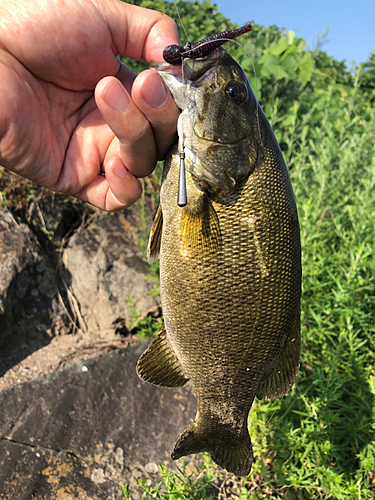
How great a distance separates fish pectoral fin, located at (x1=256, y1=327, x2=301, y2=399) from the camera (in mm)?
1703

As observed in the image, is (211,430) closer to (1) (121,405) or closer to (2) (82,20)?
(1) (121,405)

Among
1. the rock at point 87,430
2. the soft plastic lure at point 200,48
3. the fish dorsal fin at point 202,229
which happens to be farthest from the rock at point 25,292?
the soft plastic lure at point 200,48

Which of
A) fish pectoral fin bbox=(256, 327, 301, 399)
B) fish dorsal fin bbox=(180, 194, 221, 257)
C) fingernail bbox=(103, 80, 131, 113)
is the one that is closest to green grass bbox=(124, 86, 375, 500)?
fish pectoral fin bbox=(256, 327, 301, 399)

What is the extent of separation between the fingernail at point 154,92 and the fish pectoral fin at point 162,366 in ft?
3.77

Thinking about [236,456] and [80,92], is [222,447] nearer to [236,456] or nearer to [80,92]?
[236,456]

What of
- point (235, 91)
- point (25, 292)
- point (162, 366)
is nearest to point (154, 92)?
point (235, 91)

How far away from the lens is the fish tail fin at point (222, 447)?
5.91 feet

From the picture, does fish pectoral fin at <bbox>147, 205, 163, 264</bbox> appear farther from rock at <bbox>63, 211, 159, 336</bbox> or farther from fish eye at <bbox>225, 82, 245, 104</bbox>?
rock at <bbox>63, 211, 159, 336</bbox>

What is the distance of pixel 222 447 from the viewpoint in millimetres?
1857

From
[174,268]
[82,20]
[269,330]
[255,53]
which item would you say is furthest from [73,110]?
[255,53]

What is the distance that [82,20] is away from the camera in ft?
5.85

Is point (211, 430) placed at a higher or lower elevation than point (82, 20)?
lower

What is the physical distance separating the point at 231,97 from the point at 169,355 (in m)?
1.29

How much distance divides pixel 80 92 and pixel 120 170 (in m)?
0.60
